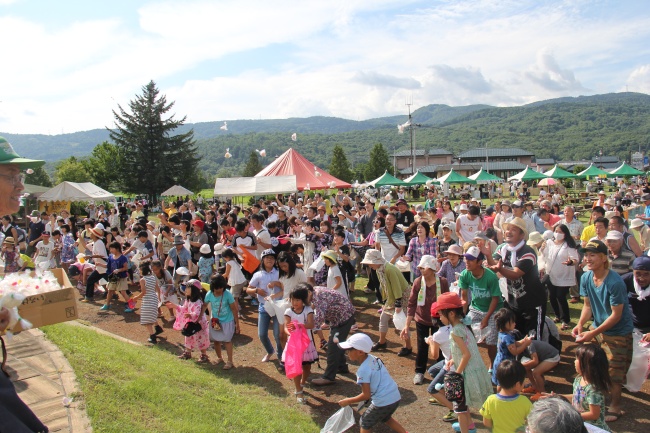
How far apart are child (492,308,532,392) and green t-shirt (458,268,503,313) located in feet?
1.54

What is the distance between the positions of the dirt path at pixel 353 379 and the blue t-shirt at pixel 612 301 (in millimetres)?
958

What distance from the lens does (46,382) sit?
Answer: 185 inches

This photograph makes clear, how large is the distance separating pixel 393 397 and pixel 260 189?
12.3 metres

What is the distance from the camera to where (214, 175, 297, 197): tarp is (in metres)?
15.9

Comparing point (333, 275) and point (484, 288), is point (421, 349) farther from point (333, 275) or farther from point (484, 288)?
point (333, 275)

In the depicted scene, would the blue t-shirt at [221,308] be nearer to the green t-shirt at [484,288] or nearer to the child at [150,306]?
the child at [150,306]

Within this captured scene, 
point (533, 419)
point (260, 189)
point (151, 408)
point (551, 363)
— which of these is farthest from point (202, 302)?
point (260, 189)

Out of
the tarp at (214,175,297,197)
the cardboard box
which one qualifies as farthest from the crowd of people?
the tarp at (214,175,297,197)

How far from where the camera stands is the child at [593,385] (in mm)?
3711

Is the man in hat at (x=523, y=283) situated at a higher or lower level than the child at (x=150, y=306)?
higher

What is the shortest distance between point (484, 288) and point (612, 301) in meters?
1.28

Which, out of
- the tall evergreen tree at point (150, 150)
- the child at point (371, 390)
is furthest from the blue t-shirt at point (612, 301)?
the tall evergreen tree at point (150, 150)

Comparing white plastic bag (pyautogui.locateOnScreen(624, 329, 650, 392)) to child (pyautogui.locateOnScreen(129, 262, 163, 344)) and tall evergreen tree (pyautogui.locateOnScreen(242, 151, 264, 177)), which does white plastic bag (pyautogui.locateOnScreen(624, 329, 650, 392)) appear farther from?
tall evergreen tree (pyautogui.locateOnScreen(242, 151, 264, 177))

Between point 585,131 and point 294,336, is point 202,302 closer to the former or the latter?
point 294,336
